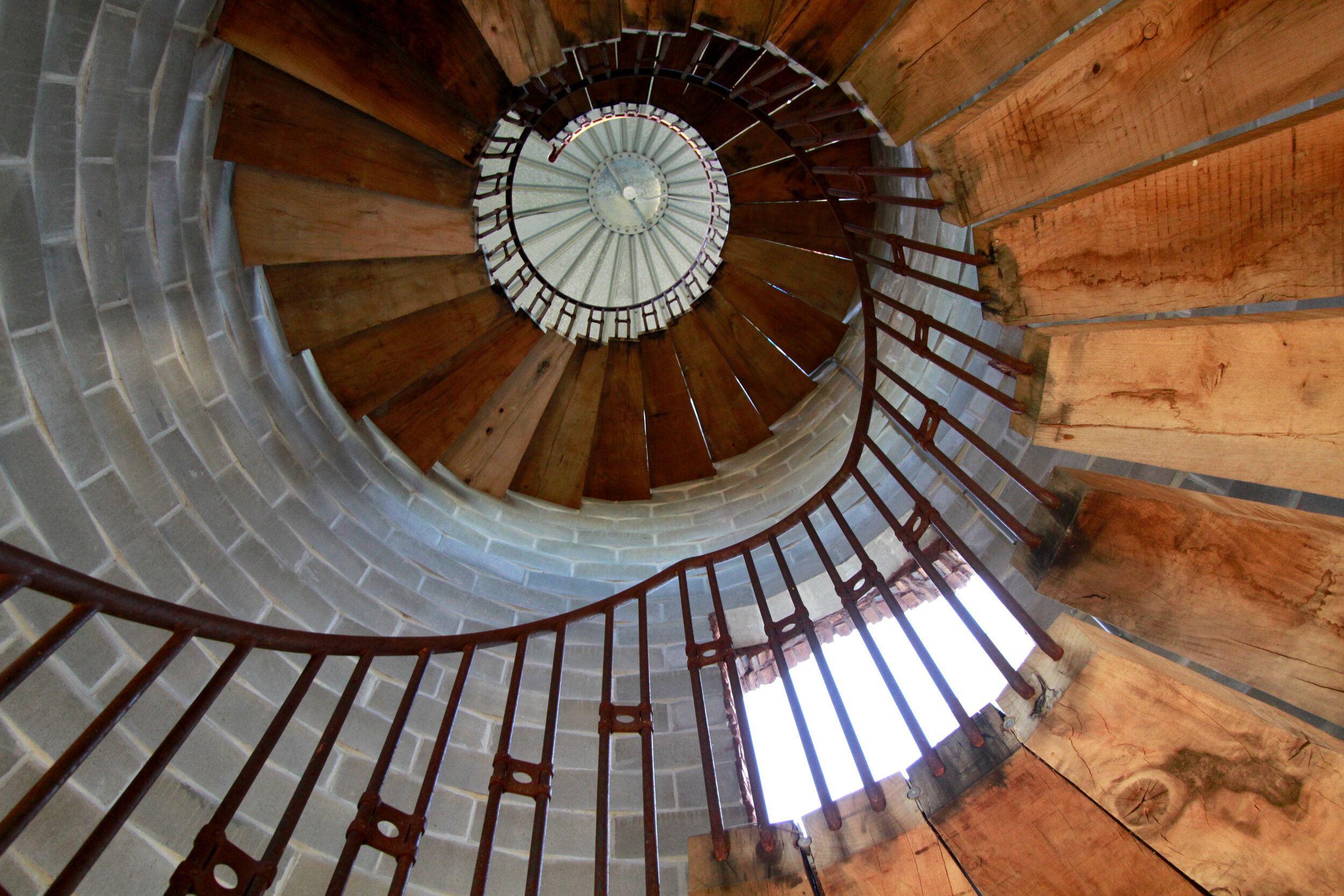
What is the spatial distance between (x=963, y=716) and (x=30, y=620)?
2276mm

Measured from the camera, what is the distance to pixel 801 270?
459cm

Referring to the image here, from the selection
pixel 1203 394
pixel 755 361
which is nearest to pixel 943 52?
pixel 1203 394

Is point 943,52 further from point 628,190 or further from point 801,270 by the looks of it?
point 628,190

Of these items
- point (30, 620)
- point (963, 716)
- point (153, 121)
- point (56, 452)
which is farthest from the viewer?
point (153, 121)

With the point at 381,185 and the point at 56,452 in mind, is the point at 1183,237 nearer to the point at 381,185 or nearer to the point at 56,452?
the point at 56,452

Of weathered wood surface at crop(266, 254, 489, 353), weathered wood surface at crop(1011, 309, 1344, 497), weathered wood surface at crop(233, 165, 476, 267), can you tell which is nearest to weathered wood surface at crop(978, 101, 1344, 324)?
weathered wood surface at crop(1011, 309, 1344, 497)

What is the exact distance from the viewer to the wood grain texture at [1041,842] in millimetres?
1385

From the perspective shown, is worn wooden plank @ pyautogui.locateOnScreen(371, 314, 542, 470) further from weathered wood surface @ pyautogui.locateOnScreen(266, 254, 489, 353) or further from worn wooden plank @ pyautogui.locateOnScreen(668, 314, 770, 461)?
worn wooden plank @ pyautogui.locateOnScreen(668, 314, 770, 461)

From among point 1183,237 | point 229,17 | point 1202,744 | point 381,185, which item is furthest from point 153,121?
point 1202,744

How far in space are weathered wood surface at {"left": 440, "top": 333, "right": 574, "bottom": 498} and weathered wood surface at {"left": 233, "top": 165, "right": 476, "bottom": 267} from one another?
91 centimetres

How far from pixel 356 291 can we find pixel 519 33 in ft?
5.13

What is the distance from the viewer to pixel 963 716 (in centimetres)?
160

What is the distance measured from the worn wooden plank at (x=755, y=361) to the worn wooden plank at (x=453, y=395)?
1.17 metres

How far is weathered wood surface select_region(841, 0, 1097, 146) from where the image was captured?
1775 millimetres
